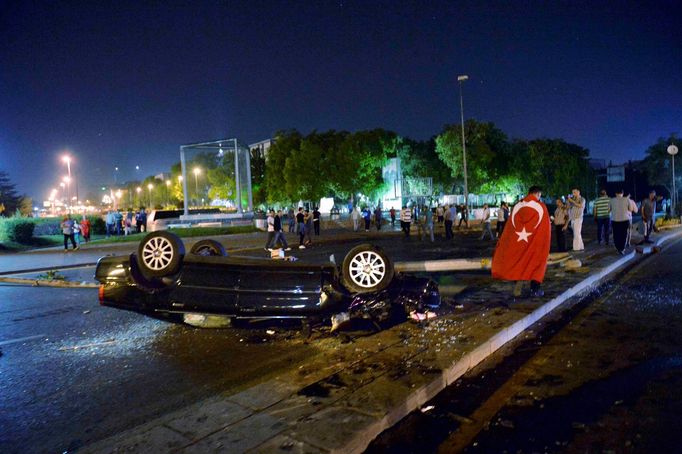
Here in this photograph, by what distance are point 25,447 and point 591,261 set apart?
10.7 metres

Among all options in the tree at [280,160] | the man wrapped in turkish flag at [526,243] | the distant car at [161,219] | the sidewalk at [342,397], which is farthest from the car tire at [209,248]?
the tree at [280,160]

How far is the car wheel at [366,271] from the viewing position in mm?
5496

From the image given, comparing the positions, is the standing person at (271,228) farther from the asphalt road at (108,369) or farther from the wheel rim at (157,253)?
the wheel rim at (157,253)

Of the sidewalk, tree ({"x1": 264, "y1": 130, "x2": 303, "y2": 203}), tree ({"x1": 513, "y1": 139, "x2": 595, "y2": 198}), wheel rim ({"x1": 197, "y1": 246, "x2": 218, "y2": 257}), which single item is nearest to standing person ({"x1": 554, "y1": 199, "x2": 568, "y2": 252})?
the sidewalk

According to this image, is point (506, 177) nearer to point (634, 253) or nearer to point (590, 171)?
point (590, 171)

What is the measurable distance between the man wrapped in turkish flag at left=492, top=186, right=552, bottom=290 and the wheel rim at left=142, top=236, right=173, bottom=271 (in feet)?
14.2

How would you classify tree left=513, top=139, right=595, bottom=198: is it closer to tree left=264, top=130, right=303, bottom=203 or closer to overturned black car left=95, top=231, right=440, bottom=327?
tree left=264, top=130, right=303, bottom=203

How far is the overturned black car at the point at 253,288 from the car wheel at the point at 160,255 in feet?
0.04

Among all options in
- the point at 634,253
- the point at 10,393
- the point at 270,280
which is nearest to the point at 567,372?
the point at 270,280

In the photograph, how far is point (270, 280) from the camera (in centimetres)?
552

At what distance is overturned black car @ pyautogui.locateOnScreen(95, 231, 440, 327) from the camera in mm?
5492

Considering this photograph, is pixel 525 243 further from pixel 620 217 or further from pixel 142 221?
pixel 142 221

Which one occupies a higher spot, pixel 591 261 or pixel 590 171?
pixel 590 171

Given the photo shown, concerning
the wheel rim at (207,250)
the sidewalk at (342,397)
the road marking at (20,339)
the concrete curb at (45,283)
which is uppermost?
the wheel rim at (207,250)
